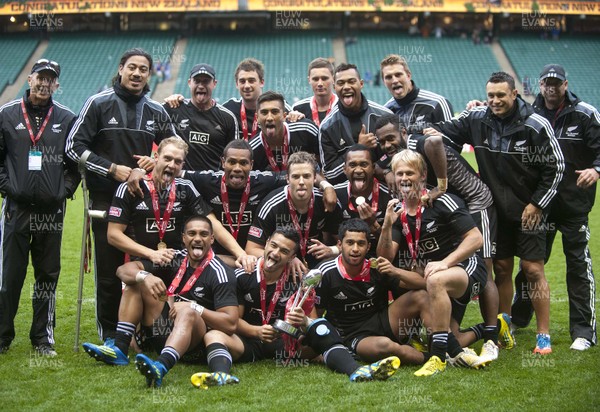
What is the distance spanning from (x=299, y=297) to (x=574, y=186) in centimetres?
256

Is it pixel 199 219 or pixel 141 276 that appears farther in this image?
pixel 199 219

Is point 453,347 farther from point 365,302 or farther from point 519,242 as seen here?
point 519,242

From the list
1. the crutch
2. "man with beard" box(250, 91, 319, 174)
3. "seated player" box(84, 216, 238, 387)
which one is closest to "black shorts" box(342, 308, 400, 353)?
"seated player" box(84, 216, 238, 387)

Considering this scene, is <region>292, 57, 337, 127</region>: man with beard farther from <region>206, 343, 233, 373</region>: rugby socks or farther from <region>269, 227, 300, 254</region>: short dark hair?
<region>206, 343, 233, 373</region>: rugby socks

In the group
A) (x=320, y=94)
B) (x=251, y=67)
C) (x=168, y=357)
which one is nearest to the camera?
(x=168, y=357)

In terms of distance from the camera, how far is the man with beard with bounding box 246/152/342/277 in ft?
19.5

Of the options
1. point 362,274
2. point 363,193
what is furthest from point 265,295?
point 363,193

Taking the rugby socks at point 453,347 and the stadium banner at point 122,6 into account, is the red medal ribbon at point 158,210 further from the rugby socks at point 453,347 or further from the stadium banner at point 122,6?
the stadium banner at point 122,6

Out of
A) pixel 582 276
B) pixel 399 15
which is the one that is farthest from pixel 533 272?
pixel 399 15

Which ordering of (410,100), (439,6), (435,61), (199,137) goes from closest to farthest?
(199,137)
(410,100)
(439,6)
(435,61)

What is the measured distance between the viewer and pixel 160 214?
19.5ft

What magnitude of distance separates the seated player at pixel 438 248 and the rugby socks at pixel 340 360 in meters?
0.53

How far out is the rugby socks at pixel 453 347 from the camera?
550cm

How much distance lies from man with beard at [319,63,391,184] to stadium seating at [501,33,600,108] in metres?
27.2
